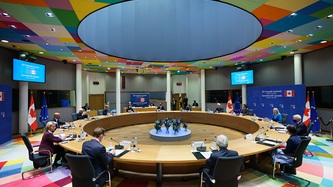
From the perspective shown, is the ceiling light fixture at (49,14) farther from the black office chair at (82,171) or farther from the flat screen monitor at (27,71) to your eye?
the flat screen monitor at (27,71)

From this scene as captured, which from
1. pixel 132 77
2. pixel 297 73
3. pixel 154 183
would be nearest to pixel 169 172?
pixel 154 183

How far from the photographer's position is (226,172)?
2424 mm

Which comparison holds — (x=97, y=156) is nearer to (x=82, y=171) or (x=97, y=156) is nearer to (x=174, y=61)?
(x=82, y=171)

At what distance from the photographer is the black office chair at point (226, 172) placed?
2.36 meters

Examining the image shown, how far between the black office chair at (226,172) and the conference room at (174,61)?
0.49 metres

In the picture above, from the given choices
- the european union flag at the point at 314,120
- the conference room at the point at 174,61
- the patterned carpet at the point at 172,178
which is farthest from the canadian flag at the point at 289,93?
the patterned carpet at the point at 172,178

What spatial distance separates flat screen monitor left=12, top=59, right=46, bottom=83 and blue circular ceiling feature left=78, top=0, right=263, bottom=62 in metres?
2.95

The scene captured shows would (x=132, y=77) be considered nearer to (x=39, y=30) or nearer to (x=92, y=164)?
(x=39, y=30)

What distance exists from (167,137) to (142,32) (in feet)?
17.3

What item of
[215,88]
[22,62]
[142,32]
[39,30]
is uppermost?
Result: [142,32]

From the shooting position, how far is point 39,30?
5203 millimetres

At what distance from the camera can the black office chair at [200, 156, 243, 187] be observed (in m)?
2.36

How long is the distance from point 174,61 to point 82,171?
7.90 m

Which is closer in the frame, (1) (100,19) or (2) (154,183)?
(2) (154,183)
